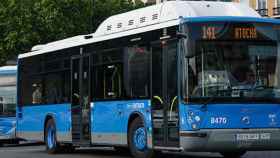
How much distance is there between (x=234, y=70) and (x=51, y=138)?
859cm

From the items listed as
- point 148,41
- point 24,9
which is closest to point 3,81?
point 148,41

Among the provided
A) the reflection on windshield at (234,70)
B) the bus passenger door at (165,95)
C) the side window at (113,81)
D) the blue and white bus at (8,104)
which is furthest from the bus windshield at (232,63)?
the blue and white bus at (8,104)

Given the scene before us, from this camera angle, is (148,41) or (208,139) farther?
(148,41)

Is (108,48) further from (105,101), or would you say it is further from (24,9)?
(24,9)

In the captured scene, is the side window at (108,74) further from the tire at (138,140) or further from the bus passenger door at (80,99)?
the tire at (138,140)

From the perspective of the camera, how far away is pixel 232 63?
49.0 ft

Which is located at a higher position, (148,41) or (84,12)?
(84,12)

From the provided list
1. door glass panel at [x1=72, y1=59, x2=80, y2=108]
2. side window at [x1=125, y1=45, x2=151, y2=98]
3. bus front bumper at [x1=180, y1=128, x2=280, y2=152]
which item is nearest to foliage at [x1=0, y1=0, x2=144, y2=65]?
door glass panel at [x1=72, y1=59, x2=80, y2=108]

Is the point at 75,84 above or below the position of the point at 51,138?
above

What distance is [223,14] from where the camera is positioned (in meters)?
16.4

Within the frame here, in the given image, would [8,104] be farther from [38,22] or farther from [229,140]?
[38,22]

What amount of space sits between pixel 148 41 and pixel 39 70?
694cm

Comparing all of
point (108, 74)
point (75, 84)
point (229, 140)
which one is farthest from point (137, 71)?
point (75, 84)

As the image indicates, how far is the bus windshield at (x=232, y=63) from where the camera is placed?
14781mm
